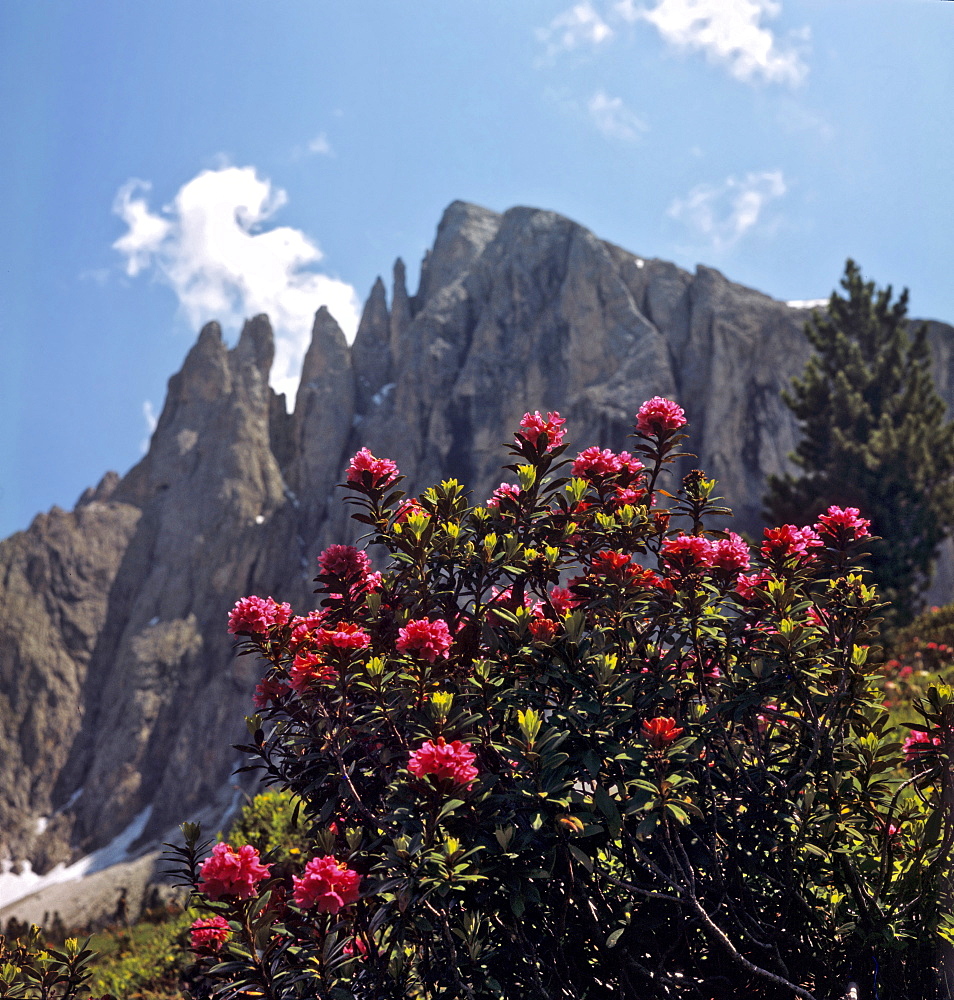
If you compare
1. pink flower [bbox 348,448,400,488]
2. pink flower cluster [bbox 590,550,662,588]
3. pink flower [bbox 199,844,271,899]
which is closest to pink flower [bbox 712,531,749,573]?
pink flower cluster [bbox 590,550,662,588]

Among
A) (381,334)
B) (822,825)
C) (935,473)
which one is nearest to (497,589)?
(822,825)

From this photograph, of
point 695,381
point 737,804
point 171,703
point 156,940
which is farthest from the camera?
point 171,703

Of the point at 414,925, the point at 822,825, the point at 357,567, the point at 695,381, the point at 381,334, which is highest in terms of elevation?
the point at 381,334

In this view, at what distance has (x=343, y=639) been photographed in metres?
3.10

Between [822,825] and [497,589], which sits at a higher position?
[497,589]

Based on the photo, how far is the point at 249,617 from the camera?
3.47 m

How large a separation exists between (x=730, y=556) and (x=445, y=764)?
1646 millimetres

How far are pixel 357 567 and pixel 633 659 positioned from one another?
142 cm

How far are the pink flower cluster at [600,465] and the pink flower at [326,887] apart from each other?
2.20 m

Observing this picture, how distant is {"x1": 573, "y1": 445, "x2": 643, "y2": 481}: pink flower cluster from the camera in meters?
3.90

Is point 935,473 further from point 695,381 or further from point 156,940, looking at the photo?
point 695,381

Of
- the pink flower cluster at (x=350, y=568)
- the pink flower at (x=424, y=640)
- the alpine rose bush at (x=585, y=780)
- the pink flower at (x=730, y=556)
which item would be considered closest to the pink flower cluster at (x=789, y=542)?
the alpine rose bush at (x=585, y=780)

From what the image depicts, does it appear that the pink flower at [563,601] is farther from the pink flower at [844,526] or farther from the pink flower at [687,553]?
the pink flower at [844,526]

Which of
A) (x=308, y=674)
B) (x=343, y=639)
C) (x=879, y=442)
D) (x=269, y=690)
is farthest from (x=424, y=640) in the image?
(x=879, y=442)
